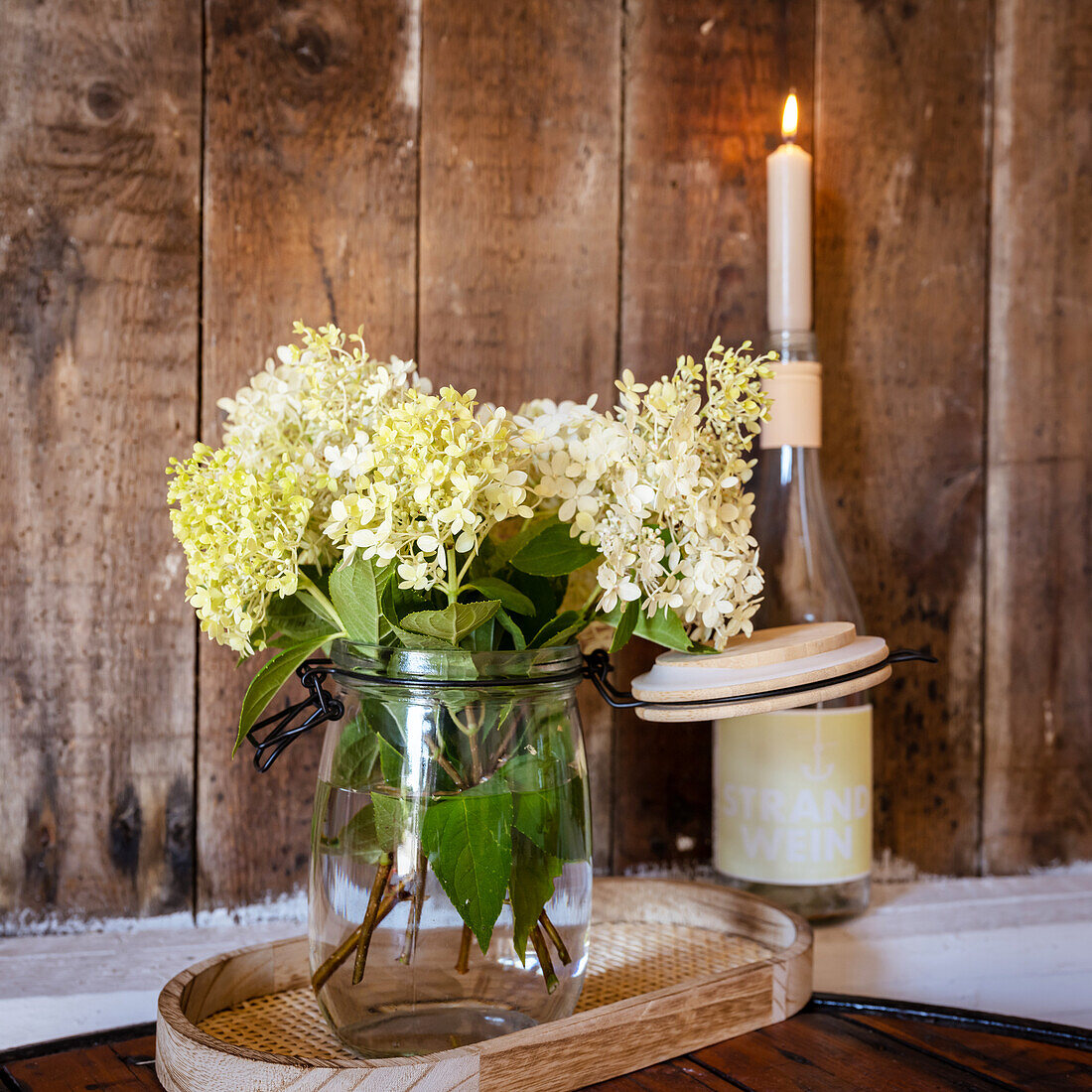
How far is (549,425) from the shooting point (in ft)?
1.82

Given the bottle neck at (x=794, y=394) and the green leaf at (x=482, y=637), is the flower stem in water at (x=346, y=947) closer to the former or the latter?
the green leaf at (x=482, y=637)

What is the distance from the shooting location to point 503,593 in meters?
→ 0.52

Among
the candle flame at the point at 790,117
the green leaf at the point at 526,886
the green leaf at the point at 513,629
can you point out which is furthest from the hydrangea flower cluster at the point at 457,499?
the candle flame at the point at 790,117

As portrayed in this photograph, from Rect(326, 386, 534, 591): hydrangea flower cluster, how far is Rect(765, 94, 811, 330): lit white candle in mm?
372

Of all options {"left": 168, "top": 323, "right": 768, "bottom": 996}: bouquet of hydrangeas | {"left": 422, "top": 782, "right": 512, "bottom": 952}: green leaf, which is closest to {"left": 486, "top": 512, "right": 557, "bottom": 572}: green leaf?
{"left": 168, "top": 323, "right": 768, "bottom": 996}: bouquet of hydrangeas

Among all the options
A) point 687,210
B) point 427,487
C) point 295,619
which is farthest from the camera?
point 687,210

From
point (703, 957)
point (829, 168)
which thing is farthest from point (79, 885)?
point (829, 168)

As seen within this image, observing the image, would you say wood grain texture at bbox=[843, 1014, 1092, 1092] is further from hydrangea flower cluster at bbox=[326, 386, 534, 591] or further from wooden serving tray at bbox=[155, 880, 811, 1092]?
hydrangea flower cluster at bbox=[326, 386, 534, 591]

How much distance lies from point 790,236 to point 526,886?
517 millimetres

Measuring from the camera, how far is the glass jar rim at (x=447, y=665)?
50cm

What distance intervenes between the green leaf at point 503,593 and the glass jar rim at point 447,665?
2cm

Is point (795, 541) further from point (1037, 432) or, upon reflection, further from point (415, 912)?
point (415, 912)

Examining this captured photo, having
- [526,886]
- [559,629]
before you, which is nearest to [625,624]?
[559,629]

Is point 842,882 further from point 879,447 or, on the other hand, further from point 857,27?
point 857,27
